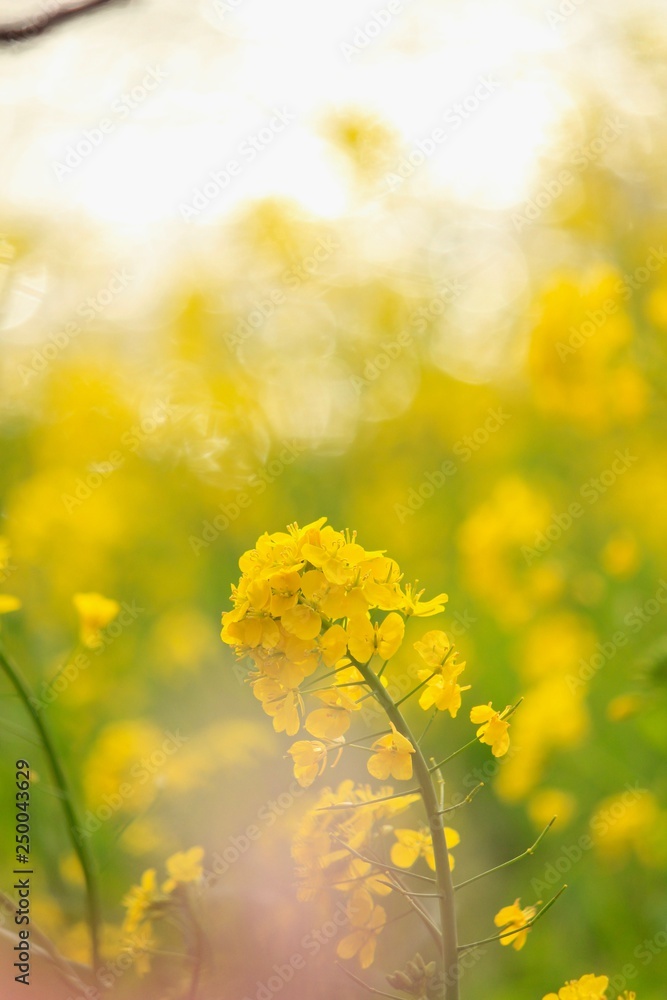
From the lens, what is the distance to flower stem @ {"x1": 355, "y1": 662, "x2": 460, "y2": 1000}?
395 millimetres

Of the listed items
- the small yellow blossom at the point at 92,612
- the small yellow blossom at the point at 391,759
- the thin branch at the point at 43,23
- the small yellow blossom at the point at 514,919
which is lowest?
the small yellow blossom at the point at 514,919

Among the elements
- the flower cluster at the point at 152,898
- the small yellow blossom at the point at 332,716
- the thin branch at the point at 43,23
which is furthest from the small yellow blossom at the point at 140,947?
the thin branch at the point at 43,23

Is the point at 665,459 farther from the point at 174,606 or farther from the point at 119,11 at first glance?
the point at 119,11

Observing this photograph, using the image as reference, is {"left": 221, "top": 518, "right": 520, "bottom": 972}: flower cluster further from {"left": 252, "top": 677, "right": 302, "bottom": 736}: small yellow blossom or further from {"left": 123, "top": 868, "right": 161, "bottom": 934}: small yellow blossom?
{"left": 123, "top": 868, "right": 161, "bottom": 934}: small yellow blossom

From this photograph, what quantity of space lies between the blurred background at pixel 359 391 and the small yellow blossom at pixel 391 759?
1.98 feet

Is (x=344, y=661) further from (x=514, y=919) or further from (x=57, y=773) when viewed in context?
(x=57, y=773)

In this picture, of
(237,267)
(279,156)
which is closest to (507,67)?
(279,156)

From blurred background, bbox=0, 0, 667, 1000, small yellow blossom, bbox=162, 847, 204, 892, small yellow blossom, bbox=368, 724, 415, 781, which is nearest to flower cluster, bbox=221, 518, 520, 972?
small yellow blossom, bbox=368, 724, 415, 781

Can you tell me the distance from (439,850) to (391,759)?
2.1 inches

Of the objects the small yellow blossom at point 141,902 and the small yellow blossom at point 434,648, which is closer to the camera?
the small yellow blossom at point 434,648

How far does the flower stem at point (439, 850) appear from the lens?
0.40 meters

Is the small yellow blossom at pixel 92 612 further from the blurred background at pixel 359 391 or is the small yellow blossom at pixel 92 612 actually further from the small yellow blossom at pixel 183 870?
the blurred background at pixel 359 391

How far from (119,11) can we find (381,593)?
0.40 metres

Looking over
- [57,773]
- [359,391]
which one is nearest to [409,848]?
[57,773]
